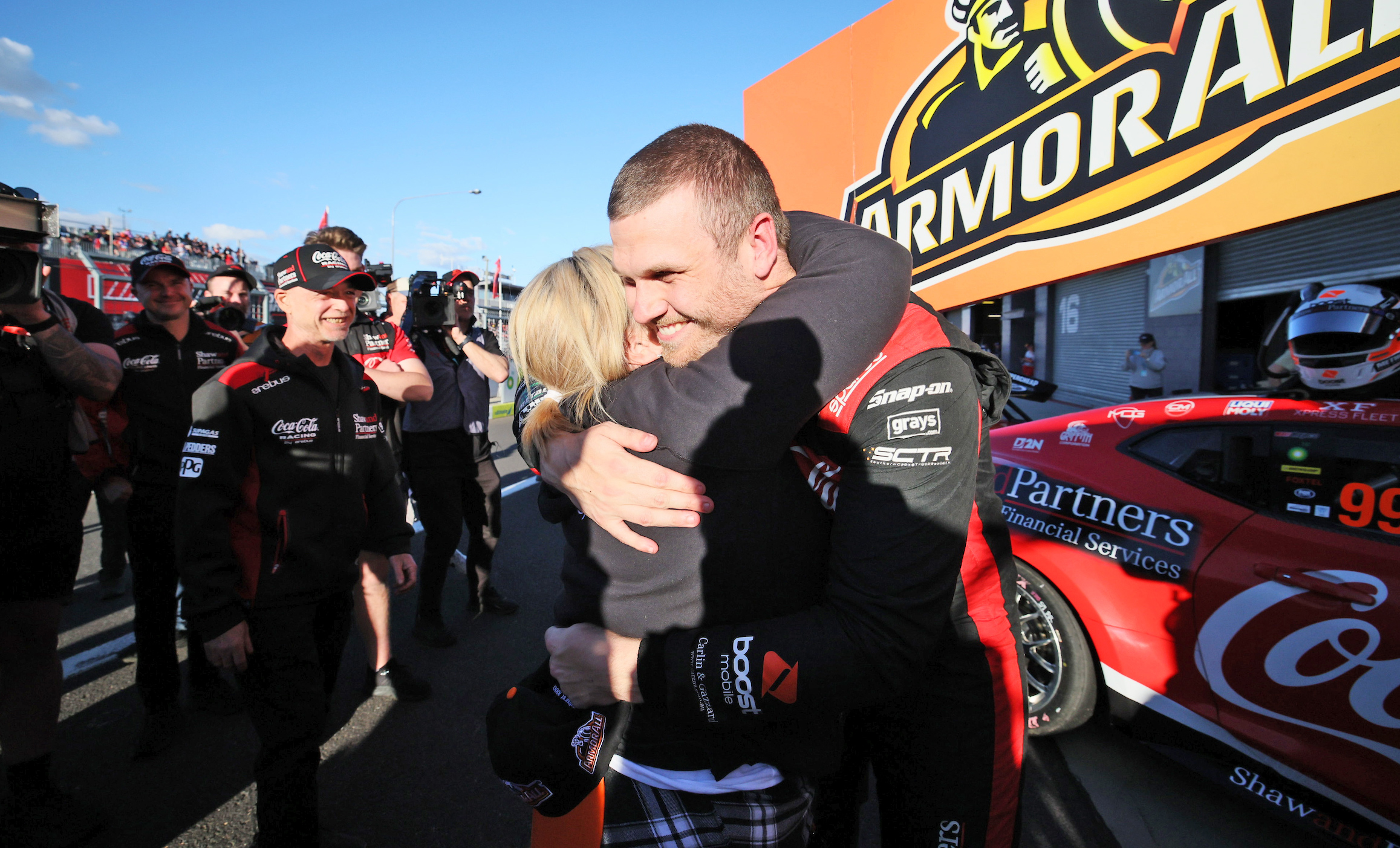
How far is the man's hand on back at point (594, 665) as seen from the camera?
1.06 metres

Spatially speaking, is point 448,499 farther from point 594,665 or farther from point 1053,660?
point 1053,660

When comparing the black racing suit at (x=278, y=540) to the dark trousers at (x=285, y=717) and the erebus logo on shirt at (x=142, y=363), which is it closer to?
the dark trousers at (x=285, y=717)

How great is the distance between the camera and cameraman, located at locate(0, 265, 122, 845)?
2203 millimetres

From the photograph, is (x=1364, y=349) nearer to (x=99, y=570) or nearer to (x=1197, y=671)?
(x=1197, y=671)

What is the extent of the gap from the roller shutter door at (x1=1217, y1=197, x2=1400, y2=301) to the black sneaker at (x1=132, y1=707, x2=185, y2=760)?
8604 mm

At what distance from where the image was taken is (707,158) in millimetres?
1170

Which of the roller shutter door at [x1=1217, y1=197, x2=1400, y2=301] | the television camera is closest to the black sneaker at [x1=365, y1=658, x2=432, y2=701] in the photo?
the television camera

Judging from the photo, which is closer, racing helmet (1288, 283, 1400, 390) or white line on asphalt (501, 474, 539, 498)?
racing helmet (1288, 283, 1400, 390)

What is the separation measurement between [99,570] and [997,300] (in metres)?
19.6

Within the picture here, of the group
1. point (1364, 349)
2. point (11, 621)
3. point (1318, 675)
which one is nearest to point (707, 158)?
point (1318, 675)

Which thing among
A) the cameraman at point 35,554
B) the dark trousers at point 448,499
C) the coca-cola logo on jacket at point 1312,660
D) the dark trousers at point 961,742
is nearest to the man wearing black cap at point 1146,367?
the coca-cola logo on jacket at point 1312,660

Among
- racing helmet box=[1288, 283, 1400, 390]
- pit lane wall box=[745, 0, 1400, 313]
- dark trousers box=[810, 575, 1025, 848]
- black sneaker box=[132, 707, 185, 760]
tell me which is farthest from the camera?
black sneaker box=[132, 707, 185, 760]

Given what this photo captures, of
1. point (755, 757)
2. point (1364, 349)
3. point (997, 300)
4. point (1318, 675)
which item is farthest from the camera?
point (997, 300)

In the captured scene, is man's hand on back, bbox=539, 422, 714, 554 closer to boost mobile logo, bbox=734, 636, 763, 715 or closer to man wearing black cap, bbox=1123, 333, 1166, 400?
boost mobile logo, bbox=734, 636, 763, 715
